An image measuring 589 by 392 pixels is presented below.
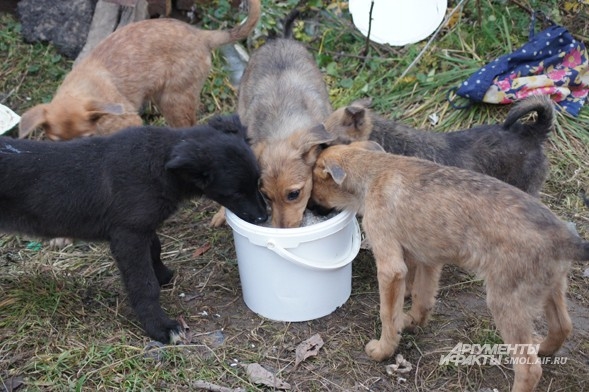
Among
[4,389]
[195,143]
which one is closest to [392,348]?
[195,143]

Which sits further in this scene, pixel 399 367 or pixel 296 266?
pixel 296 266

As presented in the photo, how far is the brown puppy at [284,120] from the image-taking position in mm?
5371

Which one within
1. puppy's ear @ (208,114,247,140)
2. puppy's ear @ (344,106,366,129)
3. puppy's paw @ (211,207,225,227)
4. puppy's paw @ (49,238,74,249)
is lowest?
puppy's paw @ (49,238,74,249)

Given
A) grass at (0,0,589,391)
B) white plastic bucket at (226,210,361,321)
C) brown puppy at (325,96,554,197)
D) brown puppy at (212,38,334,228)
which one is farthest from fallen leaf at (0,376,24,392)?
brown puppy at (325,96,554,197)

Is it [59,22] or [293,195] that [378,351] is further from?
[59,22]

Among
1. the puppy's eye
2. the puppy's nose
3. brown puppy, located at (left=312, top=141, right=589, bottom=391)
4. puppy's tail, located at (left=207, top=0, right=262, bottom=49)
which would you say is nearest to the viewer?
brown puppy, located at (left=312, top=141, right=589, bottom=391)

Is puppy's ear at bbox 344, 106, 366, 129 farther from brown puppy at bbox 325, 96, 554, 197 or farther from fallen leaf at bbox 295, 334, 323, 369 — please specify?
Result: fallen leaf at bbox 295, 334, 323, 369

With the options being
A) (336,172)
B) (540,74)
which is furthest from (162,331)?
(540,74)

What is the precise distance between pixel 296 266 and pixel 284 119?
1647 millimetres

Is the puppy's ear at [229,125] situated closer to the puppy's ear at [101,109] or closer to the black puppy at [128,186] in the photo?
the black puppy at [128,186]

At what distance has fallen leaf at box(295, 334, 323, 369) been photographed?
507cm

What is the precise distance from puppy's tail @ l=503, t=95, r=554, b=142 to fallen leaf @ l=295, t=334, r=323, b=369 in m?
2.30

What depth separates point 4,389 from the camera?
467 cm

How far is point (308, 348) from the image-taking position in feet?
16.9
